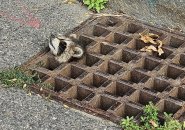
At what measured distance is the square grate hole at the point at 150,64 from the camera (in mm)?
5477

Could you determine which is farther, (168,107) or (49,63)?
(49,63)

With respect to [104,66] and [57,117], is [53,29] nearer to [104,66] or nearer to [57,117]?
[104,66]

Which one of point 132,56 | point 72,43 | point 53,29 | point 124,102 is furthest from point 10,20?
point 124,102

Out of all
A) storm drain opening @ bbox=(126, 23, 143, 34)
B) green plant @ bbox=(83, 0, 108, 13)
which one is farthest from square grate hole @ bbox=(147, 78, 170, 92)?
green plant @ bbox=(83, 0, 108, 13)

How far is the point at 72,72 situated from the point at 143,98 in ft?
2.25

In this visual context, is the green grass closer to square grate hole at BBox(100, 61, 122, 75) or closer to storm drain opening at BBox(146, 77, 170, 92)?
square grate hole at BBox(100, 61, 122, 75)

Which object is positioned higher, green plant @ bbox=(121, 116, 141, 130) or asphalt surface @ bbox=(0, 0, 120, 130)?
green plant @ bbox=(121, 116, 141, 130)

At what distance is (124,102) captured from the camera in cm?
495

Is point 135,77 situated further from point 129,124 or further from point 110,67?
point 129,124

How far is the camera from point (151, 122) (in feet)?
15.3

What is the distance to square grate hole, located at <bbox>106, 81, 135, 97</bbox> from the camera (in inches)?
202

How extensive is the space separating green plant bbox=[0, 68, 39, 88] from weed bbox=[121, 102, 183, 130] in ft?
2.89

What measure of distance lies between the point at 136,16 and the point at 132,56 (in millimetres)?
726

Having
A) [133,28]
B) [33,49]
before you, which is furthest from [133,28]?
[33,49]
